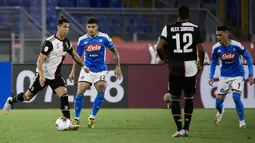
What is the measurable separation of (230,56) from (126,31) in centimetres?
1171

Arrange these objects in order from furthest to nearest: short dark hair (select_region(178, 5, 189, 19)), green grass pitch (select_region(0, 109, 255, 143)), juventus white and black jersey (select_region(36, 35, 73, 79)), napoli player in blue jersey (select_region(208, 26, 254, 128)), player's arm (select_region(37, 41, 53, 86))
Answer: napoli player in blue jersey (select_region(208, 26, 254, 128)) → juventus white and black jersey (select_region(36, 35, 73, 79)) → player's arm (select_region(37, 41, 53, 86)) → short dark hair (select_region(178, 5, 189, 19)) → green grass pitch (select_region(0, 109, 255, 143))

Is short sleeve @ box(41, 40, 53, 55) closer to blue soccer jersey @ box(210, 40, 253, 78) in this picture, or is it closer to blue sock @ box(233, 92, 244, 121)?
blue soccer jersey @ box(210, 40, 253, 78)

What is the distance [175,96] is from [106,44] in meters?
3.26

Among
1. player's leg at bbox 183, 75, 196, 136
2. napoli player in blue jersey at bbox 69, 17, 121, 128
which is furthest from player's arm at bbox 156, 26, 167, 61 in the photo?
napoli player in blue jersey at bbox 69, 17, 121, 128

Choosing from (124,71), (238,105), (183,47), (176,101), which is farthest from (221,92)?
(124,71)

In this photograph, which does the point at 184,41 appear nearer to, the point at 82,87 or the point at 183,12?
the point at 183,12

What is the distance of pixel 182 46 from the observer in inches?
423

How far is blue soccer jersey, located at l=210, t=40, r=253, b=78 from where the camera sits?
45.7 feet

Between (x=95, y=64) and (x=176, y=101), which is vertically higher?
(x=95, y=64)

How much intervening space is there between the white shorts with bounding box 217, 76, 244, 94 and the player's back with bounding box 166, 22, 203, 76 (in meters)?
3.48

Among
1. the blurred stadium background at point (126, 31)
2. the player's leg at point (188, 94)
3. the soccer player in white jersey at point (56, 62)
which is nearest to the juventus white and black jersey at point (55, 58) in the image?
the soccer player in white jersey at point (56, 62)

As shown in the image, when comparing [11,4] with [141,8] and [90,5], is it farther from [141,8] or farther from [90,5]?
[141,8]

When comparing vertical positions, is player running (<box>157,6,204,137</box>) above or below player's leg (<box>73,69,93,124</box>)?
above

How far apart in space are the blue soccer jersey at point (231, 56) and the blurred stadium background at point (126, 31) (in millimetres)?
7458
